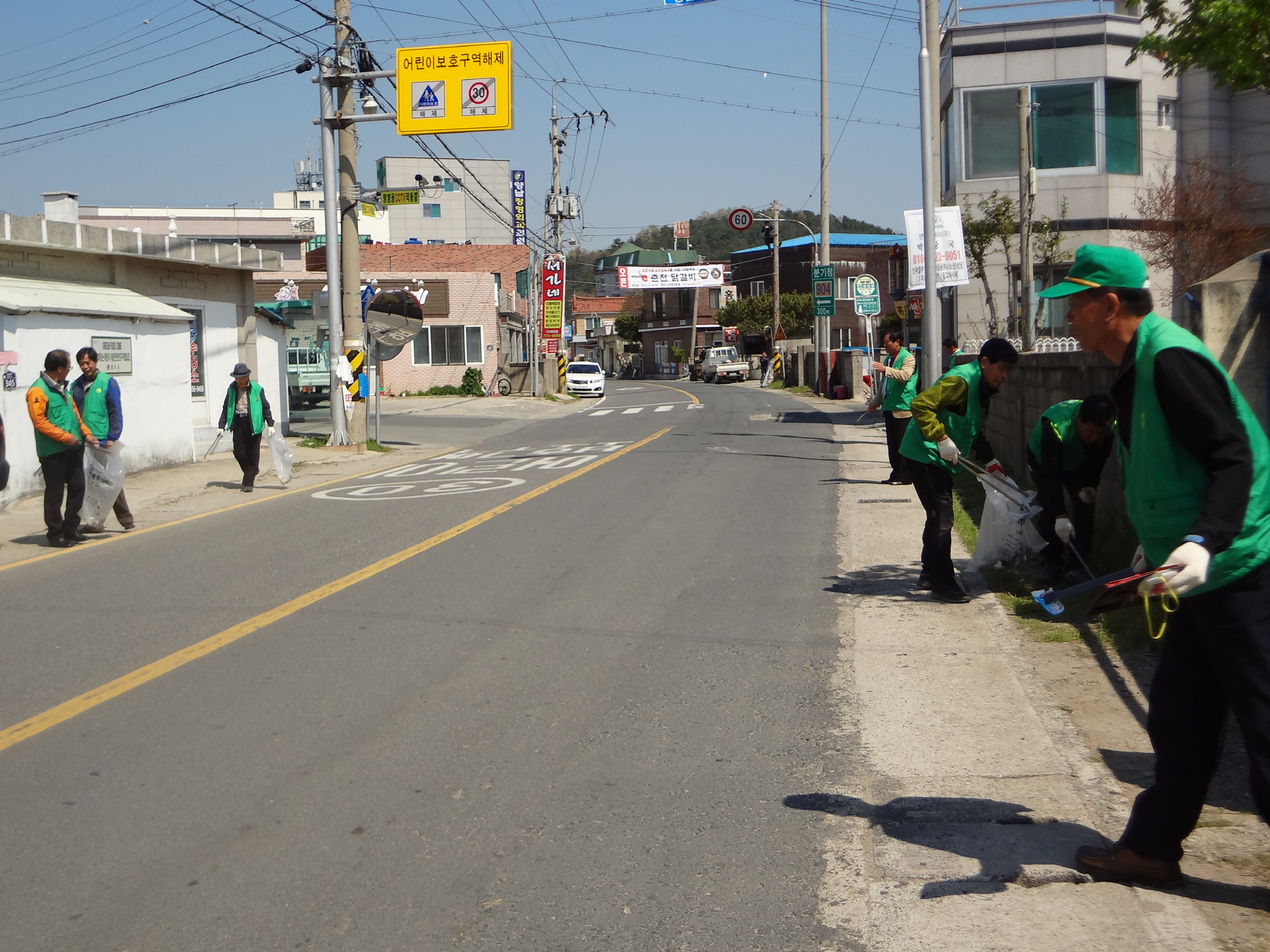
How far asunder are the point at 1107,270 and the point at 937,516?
15.2ft

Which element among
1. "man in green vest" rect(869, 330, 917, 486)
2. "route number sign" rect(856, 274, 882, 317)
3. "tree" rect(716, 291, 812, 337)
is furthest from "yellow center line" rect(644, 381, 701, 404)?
"man in green vest" rect(869, 330, 917, 486)

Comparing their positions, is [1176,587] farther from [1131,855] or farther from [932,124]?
[932,124]

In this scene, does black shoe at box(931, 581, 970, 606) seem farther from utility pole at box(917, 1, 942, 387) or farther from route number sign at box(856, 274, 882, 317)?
route number sign at box(856, 274, 882, 317)

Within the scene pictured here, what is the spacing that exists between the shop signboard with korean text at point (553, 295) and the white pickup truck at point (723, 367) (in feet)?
76.8

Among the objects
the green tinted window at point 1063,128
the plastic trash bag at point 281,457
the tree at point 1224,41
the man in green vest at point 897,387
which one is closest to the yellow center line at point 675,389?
the green tinted window at point 1063,128

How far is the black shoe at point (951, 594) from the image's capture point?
823 centimetres

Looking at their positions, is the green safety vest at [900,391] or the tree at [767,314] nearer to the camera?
the green safety vest at [900,391]

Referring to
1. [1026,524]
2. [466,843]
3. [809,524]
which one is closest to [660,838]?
[466,843]

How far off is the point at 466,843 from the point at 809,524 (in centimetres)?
839

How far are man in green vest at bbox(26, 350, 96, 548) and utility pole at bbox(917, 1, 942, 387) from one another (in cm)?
1083

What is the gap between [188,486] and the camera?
16.4 m

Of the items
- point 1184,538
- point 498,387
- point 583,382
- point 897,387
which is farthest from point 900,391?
point 583,382

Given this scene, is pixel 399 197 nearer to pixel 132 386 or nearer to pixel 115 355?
pixel 132 386

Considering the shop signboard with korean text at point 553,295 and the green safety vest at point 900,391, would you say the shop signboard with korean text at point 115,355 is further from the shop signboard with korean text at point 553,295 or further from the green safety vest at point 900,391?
the shop signboard with korean text at point 553,295
